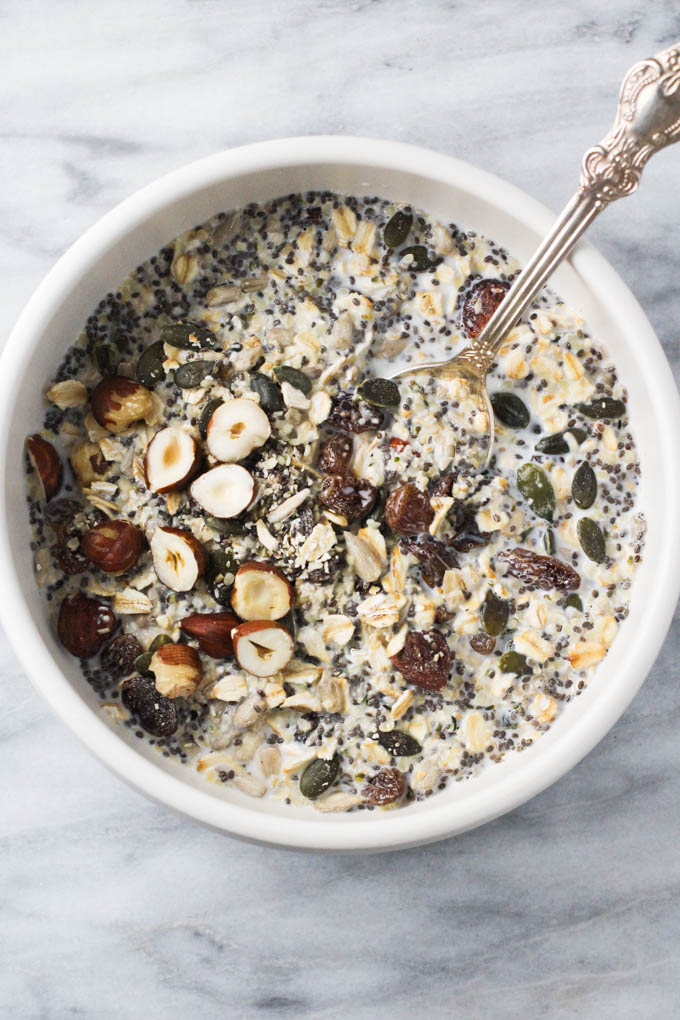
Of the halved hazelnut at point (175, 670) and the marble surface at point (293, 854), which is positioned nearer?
the halved hazelnut at point (175, 670)

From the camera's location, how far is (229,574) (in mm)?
967

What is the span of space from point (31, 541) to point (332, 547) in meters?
0.32

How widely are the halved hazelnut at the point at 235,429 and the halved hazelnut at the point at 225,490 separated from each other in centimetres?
1

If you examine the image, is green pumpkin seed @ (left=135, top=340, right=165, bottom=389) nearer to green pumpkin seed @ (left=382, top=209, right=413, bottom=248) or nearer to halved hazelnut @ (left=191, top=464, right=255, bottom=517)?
halved hazelnut @ (left=191, top=464, right=255, bottom=517)

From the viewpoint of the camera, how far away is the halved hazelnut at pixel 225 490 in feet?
3.12

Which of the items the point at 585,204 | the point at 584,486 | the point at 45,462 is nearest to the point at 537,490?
the point at 584,486

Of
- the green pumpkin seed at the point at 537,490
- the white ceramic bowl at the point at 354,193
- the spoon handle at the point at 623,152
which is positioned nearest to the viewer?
the spoon handle at the point at 623,152

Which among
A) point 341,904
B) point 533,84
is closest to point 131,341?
point 533,84

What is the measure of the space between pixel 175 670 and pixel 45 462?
25cm

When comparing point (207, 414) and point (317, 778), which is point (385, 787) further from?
point (207, 414)

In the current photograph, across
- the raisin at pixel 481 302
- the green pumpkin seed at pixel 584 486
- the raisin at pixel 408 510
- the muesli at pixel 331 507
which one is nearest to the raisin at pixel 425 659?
the muesli at pixel 331 507

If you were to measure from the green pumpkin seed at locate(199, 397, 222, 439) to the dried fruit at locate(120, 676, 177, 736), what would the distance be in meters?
0.27

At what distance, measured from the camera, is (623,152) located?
0.80 metres

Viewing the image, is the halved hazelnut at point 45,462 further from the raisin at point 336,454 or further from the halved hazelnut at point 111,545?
the raisin at point 336,454
